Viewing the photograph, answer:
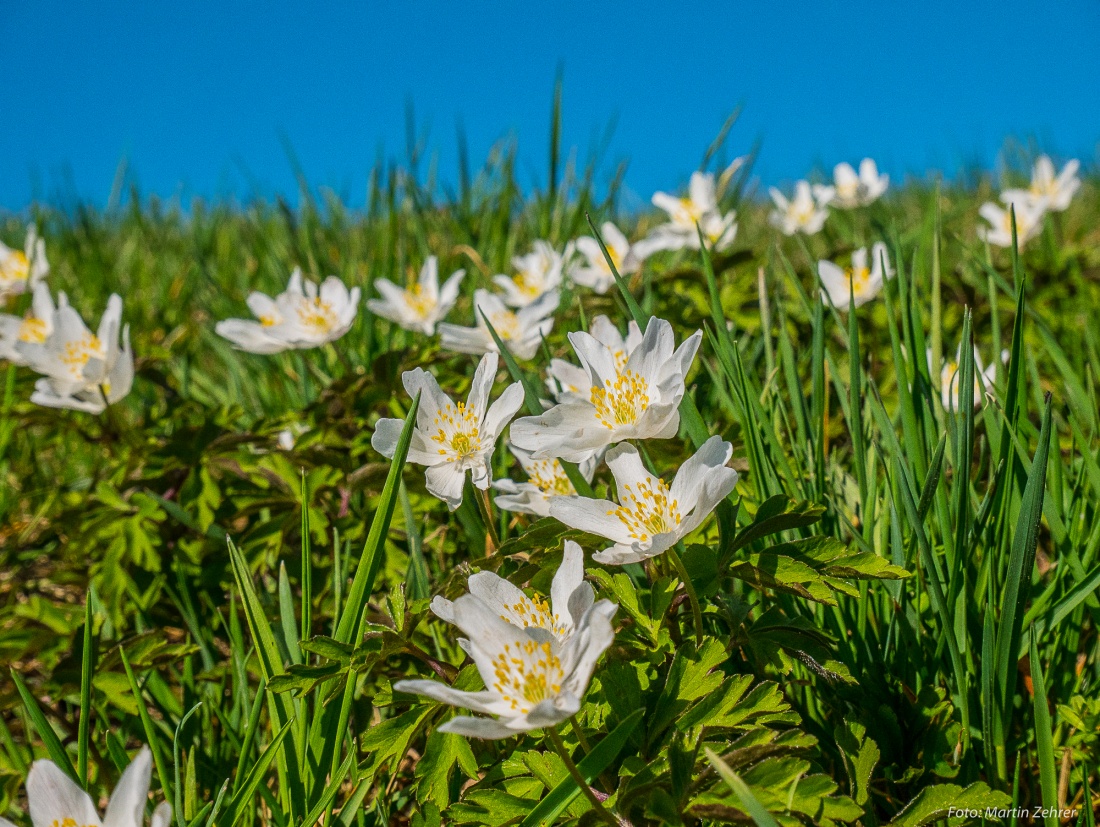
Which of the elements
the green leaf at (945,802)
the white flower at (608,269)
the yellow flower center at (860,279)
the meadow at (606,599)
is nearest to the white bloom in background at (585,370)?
the meadow at (606,599)

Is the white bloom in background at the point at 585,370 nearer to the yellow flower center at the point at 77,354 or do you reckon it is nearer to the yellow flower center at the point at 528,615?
the yellow flower center at the point at 528,615

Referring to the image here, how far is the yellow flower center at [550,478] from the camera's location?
1639mm

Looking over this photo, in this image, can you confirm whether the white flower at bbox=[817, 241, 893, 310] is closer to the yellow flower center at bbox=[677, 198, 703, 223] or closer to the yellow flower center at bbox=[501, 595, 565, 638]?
the yellow flower center at bbox=[677, 198, 703, 223]

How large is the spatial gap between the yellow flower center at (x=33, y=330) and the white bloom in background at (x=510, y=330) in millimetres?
1400

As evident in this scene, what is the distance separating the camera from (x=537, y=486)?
1.64 m

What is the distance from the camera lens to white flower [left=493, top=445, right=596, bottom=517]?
1.59 metres

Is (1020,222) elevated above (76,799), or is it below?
above

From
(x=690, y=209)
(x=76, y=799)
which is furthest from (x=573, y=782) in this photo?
(x=690, y=209)

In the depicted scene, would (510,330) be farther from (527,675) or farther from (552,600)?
(527,675)

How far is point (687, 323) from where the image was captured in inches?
98.7

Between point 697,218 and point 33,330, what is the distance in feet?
7.72

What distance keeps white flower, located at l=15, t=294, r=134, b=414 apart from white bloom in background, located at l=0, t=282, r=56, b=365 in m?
0.11

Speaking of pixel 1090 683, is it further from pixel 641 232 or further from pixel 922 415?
pixel 641 232

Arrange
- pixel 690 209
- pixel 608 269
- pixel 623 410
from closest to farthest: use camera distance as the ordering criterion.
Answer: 1. pixel 623 410
2. pixel 608 269
3. pixel 690 209
